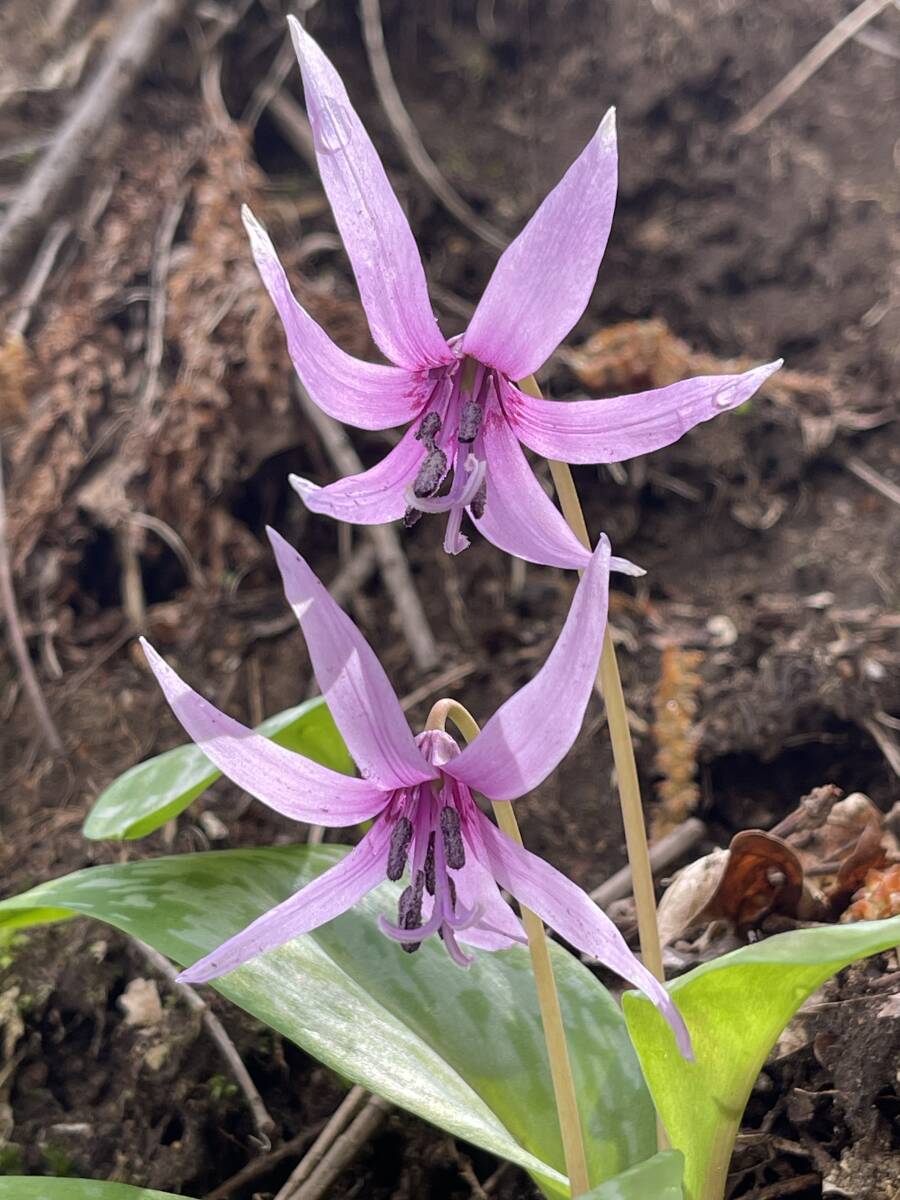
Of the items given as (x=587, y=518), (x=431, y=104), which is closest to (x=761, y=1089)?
(x=587, y=518)

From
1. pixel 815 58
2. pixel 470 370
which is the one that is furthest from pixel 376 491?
pixel 815 58

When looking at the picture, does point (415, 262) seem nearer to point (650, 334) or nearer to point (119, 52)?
point (650, 334)

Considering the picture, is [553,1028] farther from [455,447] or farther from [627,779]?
[455,447]

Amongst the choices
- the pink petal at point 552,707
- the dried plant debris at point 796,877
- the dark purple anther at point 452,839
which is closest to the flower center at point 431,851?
the dark purple anther at point 452,839

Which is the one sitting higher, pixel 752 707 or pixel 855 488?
pixel 855 488

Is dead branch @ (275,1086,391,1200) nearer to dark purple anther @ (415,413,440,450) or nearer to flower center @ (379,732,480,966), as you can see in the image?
flower center @ (379,732,480,966)

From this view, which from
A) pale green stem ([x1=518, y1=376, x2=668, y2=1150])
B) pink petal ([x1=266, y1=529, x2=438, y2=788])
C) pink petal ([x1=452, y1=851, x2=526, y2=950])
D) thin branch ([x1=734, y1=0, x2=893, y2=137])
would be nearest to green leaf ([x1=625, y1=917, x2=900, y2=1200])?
pale green stem ([x1=518, y1=376, x2=668, y2=1150])
